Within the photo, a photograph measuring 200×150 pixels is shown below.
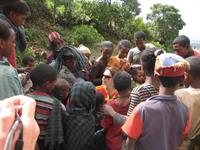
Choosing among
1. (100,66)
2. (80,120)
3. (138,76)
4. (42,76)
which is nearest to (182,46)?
(138,76)

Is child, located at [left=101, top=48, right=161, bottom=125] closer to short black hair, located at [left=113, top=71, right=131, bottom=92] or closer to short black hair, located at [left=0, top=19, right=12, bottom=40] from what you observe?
short black hair, located at [left=113, top=71, right=131, bottom=92]

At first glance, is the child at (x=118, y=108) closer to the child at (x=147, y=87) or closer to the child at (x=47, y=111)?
the child at (x=147, y=87)

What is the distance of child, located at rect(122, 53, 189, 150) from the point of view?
2467mm

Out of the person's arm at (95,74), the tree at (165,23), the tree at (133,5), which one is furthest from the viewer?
the tree at (133,5)

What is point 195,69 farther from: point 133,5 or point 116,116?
point 133,5

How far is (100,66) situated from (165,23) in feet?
67.0

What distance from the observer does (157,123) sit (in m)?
2.48

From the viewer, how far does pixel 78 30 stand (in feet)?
48.9

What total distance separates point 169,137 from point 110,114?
79cm

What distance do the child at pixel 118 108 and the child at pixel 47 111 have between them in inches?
19.4

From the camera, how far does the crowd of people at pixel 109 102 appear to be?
2471 mm

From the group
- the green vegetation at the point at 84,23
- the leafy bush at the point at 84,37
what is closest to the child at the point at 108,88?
the green vegetation at the point at 84,23

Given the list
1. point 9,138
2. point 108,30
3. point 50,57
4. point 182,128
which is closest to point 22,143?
point 9,138

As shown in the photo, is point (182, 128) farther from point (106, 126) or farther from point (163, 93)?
point (106, 126)
